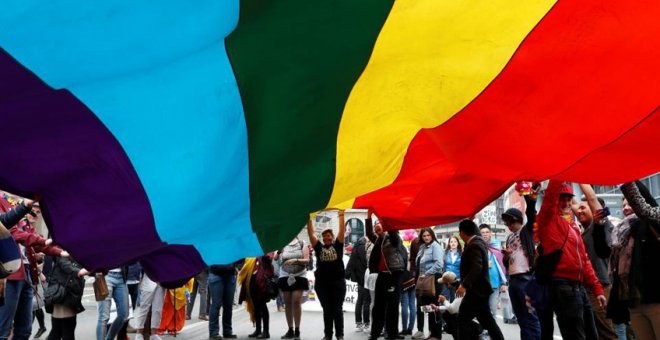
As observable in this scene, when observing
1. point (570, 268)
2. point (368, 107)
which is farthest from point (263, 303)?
point (368, 107)

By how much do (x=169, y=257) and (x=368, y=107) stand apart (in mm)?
2082

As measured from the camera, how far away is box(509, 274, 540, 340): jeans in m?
9.82

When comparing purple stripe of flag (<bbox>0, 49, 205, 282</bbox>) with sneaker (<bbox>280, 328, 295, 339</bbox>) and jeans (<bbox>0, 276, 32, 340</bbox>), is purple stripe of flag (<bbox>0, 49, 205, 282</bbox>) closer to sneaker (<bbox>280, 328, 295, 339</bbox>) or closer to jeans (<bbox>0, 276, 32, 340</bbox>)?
jeans (<bbox>0, 276, 32, 340</bbox>)

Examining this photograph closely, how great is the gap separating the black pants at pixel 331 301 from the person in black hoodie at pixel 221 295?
186 cm

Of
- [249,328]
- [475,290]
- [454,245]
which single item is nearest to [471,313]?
[475,290]

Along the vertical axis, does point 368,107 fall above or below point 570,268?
above

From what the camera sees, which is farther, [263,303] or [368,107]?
[263,303]

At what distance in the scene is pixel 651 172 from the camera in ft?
15.5

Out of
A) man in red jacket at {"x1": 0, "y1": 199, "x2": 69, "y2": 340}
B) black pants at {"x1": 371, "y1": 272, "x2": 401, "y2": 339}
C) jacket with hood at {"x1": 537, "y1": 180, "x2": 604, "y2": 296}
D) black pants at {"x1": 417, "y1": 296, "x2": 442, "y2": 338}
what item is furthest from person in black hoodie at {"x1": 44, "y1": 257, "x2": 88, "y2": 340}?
black pants at {"x1": 417, "y1": 296, "x2": 442, "y2": 338}

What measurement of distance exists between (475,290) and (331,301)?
3.68m

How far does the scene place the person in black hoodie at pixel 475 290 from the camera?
9367 millimetres

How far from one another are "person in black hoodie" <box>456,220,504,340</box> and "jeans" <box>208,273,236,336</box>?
5.29m

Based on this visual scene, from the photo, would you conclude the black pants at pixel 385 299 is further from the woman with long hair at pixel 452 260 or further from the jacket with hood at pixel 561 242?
the jacket with hood at pixel 561 242

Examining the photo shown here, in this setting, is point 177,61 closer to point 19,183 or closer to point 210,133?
point 210,133
